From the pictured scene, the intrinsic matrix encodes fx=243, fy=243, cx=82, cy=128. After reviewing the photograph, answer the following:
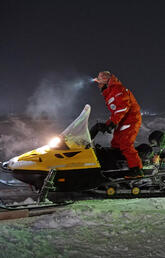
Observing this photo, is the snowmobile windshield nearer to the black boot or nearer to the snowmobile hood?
the snowmobile hood

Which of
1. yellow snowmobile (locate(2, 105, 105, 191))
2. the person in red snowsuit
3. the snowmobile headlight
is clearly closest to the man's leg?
the person in red snowsuit

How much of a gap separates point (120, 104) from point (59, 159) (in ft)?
4.50

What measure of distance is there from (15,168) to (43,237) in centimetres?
156

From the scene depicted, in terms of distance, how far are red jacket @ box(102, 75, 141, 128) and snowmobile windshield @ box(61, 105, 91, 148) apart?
399 mm

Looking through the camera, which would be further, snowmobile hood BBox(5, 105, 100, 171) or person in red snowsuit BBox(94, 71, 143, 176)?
person in red snowsuit BBox(94, 71, 143, 176)

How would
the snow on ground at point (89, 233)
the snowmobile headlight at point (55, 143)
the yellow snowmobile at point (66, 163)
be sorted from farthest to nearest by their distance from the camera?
the snowmobile headlight at point (55, 143) < the yellow snowmobile at point (66, 163) < the snow on ground at point (89, 233)

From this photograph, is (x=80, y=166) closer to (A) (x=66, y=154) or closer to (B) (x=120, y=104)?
(A) (x=66, y=154)

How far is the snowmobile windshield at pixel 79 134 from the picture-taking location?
410 cm

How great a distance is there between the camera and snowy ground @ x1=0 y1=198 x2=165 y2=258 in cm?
220

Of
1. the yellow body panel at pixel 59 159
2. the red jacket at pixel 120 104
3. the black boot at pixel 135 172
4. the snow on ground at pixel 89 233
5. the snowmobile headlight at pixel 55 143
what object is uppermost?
the red jacket at pixel 120 104

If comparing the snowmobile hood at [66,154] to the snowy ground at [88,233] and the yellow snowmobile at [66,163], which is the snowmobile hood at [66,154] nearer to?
the yellow snowmobile at [66,163]

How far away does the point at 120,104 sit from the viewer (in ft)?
13.5

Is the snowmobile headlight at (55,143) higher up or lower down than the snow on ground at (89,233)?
higher up

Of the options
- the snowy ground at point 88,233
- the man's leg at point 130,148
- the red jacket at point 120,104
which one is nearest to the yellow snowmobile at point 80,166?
the man's leg at point 130,148
